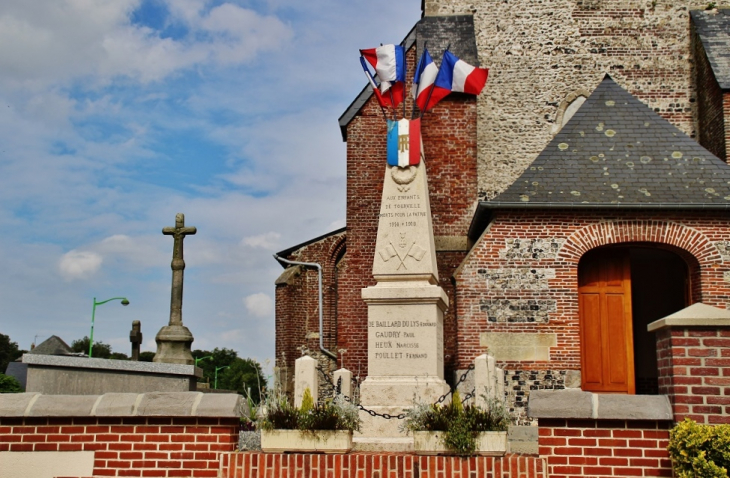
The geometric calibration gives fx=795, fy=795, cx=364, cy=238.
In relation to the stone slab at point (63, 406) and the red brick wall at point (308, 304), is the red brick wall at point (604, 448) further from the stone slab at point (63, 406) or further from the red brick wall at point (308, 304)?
the red brick wall at point (308, 304)

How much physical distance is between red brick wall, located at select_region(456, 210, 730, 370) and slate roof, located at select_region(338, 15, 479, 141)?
4.70 meters

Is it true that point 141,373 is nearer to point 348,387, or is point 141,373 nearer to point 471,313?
point 348,387

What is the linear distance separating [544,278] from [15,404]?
8.62 meters

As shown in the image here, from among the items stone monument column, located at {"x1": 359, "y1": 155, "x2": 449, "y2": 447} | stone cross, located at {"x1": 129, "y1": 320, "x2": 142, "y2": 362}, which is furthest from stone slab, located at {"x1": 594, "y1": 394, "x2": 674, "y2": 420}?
stone cross, located at {"x1": 129, "y1": 320, "x2": 142, "y2": 362}

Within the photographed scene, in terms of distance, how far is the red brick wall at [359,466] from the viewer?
6086mm

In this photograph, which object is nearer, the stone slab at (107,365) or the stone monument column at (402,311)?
the stone monument column at (402,311)

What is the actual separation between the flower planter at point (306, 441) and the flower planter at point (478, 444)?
64 centimetres

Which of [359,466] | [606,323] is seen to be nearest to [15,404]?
[359,466]

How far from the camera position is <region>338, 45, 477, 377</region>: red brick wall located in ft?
50.8

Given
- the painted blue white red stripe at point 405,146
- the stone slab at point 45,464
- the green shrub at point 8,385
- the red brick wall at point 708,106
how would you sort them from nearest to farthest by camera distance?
1. the stone slab at point 45,464
2. the painted blue white red stripe at point 405,146
3. the red brick wall at point 708,106
4. the green shrub at point 8,385

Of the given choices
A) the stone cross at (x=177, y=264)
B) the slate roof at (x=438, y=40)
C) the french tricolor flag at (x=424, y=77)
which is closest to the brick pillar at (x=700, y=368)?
the french tricolor flag at (x=424, y=77)

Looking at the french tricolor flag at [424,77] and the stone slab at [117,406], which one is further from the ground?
the french tricolor flag at [424,77]

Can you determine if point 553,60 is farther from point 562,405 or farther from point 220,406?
point 220,406

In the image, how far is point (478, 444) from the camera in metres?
6.41
